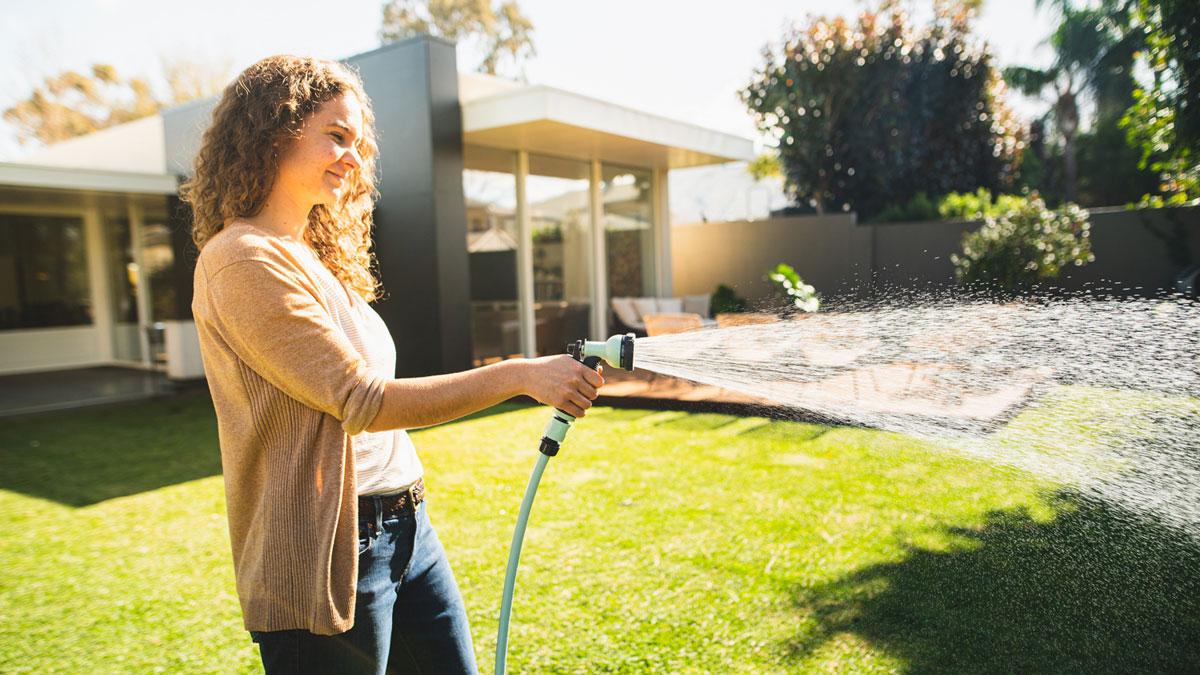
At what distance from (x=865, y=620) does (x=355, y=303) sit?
2.40m

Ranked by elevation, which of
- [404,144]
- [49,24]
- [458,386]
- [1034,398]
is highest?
[49,24]

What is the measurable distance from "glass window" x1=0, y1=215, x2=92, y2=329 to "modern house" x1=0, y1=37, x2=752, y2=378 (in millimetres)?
23

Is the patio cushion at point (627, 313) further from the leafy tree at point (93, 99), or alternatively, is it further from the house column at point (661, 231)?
the leafy tree at point (93, 99)

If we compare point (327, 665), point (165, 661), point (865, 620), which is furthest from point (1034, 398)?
point (165, 661)

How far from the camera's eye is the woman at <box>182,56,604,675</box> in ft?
4.06

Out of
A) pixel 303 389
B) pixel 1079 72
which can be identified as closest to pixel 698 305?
pixel 303 389

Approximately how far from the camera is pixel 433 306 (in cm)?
937

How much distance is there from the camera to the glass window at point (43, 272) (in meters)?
12.8

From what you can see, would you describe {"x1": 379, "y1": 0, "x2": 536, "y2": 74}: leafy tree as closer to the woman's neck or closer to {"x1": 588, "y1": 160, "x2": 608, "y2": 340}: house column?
{"x1": 588, "y1": 160, "x2": 608, "y2": 340}: house column

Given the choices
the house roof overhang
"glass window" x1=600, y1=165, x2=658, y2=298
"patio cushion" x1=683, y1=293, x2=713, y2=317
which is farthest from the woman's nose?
"patio cushion" x1=683, y1=293, x2=713, y2=317

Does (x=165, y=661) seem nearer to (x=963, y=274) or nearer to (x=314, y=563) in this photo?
(x=314, y=563)

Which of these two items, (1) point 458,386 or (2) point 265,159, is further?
(2) point 265,159

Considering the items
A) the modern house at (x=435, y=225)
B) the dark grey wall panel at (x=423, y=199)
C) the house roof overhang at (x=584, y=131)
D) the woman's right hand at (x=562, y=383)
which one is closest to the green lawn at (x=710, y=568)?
the woman's right hand at (x=562, y=383)

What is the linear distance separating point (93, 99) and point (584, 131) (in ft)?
104
